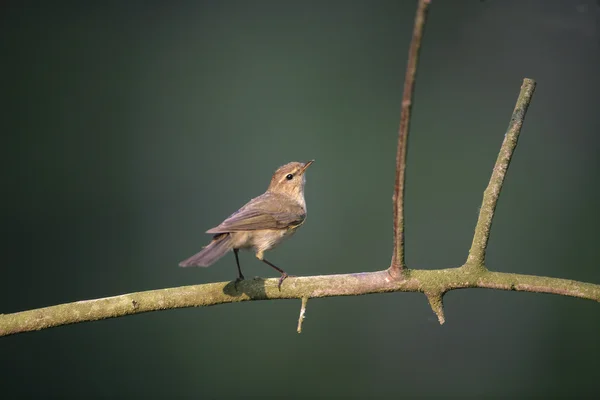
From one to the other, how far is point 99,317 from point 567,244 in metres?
4.35

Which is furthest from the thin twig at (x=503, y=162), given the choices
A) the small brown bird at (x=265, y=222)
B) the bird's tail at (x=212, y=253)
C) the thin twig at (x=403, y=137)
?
the bird's tail at (x=212, y=253)

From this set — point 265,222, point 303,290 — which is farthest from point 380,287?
point 265,222

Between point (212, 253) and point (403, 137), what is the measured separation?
1.18 metres

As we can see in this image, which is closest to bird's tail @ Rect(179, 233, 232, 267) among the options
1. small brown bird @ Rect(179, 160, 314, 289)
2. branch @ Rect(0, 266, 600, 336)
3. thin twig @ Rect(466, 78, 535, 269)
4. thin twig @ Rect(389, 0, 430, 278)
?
small brown bird @ Rect(179, 160, 314, 289)

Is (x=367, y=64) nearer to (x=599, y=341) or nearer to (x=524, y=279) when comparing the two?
(x=599, y=341)

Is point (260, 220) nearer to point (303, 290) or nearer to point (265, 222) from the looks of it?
point (265, 222)

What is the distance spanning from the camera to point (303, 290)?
221 cm

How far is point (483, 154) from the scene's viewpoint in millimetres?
5531

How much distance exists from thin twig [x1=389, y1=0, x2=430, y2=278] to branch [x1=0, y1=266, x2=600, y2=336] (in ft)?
0.35

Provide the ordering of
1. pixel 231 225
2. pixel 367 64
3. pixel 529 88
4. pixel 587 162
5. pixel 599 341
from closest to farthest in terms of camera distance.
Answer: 1. pixel 529 88
2. pixel 231 225
3. pixel 599 341
4. pixel 587 162
5. pixel 367 64

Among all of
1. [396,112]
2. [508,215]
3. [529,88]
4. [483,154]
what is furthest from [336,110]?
[529,88]

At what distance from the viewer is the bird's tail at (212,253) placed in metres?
2.34

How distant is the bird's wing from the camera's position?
278 centimetres

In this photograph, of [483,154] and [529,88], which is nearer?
[529,88]
